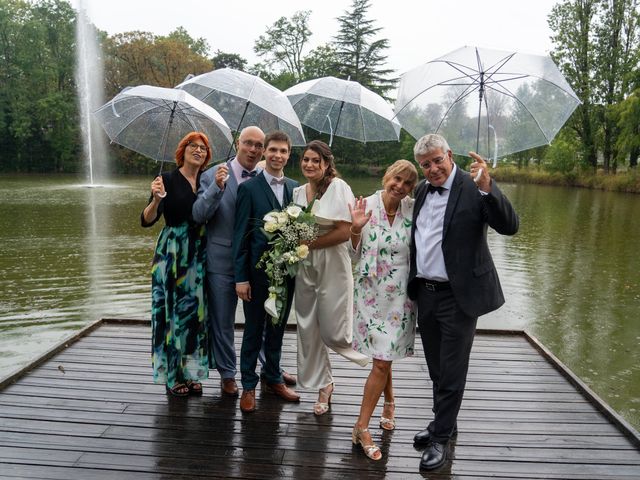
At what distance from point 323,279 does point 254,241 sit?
55cm

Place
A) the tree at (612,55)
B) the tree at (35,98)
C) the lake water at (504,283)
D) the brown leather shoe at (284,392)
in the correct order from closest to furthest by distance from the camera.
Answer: the brown leather shoe at (284,392)
the lake water at (504,283)
the tree at (612,55)
the tree at (35,98)

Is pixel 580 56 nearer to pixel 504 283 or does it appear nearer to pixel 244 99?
pixel 504 283

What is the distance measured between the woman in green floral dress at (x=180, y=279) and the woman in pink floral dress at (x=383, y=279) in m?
1.29

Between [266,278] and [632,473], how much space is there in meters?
2.52

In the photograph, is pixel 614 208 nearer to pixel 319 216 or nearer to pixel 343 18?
pixel 319 216

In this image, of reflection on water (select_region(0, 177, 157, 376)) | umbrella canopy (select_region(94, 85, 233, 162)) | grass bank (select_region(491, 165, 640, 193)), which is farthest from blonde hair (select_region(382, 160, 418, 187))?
grass bank (select_region(491, 165, 640, 193))

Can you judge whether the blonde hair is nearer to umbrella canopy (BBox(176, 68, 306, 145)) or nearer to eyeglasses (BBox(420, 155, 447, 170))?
eyeglasses (BBox(420, 155, 447, 170))

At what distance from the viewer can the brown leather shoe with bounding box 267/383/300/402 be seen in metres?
3.94

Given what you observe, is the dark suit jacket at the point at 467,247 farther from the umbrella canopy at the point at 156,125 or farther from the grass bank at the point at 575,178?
the grass bank at the point at 575,178

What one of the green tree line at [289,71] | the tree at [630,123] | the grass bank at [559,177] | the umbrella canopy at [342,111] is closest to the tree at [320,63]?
the green tree line at [289,71]

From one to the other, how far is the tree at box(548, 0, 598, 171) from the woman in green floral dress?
38.2 metres

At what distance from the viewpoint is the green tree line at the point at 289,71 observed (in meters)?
36.4

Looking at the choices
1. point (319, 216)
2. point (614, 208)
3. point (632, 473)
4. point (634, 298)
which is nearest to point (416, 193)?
point (319, 216)

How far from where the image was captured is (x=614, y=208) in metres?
22.6
